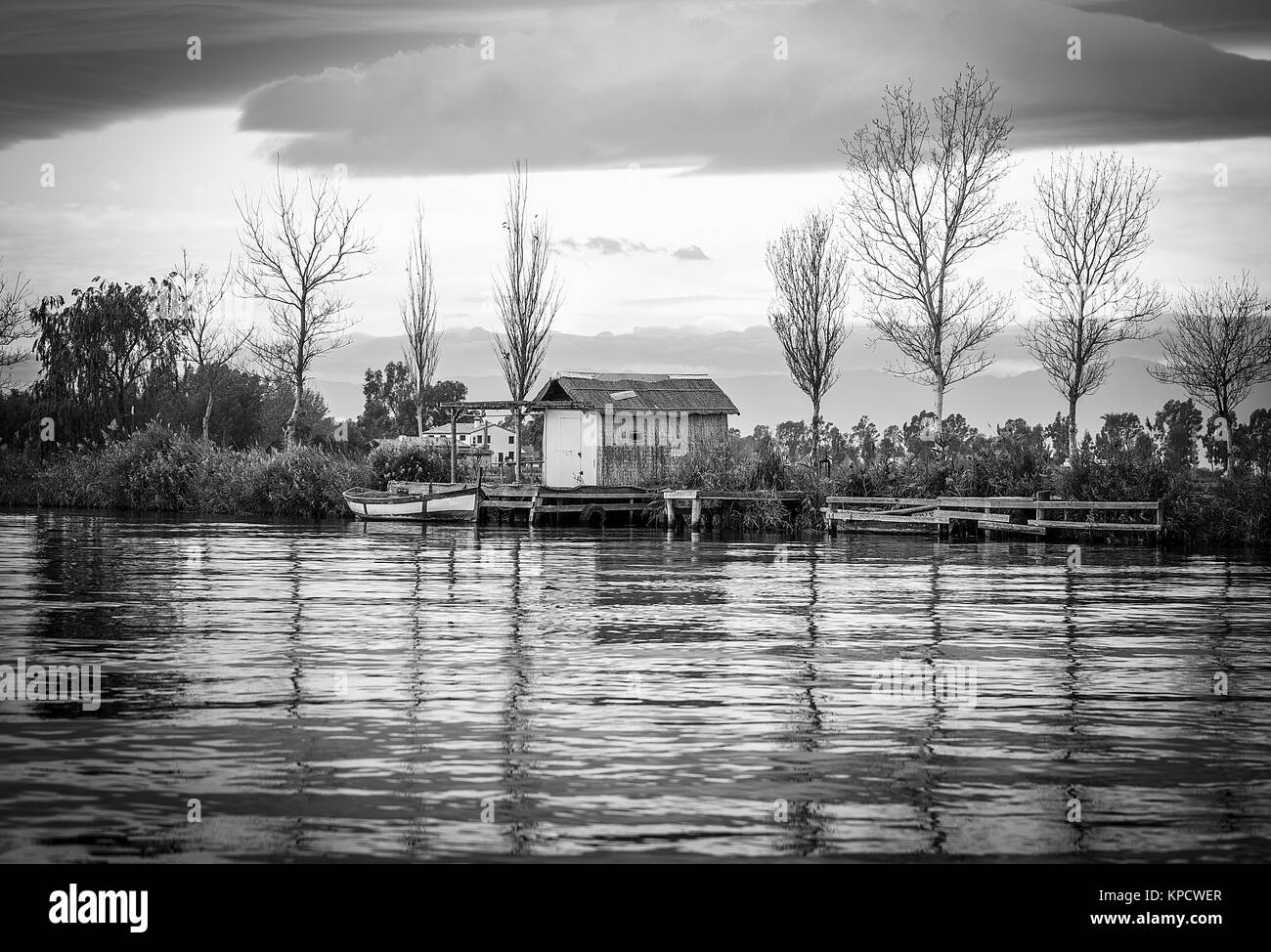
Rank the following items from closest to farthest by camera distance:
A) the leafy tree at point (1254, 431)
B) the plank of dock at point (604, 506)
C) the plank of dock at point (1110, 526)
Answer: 1. the plank of dock at point (1110, 526)
2. the plank of dock at point (604, 506)
3. the leafy tree at point (1254, 431)

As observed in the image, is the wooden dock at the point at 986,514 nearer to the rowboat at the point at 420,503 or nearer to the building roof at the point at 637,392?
the rowboat at the point at 420,503

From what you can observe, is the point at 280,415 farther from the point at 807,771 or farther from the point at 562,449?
the point at 807,771

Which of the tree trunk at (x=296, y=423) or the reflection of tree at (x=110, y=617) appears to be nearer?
the reflection of tree at (x=110, y=617)

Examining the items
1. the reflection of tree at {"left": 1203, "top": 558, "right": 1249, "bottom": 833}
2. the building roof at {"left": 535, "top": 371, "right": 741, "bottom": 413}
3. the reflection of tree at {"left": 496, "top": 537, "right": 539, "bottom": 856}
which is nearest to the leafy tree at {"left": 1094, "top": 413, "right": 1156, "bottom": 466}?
the reflection of tree at {"left": 1203, "top": 558, "right": 1249, "bottom": 833}

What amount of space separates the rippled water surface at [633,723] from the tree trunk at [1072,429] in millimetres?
20001

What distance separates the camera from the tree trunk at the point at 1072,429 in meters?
47.0

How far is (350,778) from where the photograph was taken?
10.8 metres

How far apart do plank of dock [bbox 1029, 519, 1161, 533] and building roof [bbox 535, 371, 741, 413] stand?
22.6 meters

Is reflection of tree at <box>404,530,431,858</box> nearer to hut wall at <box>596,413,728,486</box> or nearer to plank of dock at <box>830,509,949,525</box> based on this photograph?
plank of dock at <box>830,509,949,525</box>

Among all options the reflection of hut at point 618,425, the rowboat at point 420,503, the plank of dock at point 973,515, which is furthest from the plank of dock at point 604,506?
the plank of dock at point 973,515

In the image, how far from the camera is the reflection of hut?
61.9 meters

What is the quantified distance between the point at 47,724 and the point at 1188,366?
61764 millimetres

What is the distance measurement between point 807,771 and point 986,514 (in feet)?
115
